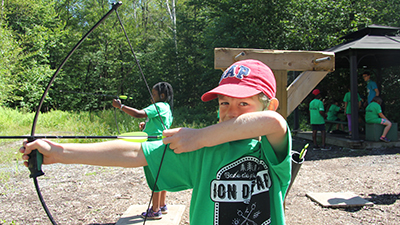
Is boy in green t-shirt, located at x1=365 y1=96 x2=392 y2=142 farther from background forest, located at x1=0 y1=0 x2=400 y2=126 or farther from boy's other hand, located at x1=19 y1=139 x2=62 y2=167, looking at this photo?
boy's other hand, located at x1=19 y1=139 x2=62 y2=167

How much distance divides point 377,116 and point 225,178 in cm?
747

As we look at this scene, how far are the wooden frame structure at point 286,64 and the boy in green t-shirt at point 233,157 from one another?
139cm

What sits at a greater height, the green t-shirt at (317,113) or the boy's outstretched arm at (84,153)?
the boy's outstretched arm at (84,153)

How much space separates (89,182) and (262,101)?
4.27m

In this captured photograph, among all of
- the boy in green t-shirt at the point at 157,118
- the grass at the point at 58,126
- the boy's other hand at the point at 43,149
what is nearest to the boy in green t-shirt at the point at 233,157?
the boy's other hand at the point at 43,149

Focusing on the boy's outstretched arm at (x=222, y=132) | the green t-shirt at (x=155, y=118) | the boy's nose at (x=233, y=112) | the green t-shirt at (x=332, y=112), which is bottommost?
the green t-shirt at (x=332, y=112)

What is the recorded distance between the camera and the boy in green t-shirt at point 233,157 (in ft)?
3.64

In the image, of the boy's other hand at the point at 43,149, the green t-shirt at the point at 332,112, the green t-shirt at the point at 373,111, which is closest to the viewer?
the boy's other hand at the point at 43,149

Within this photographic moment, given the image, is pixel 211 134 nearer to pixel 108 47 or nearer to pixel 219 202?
pixel 219 202

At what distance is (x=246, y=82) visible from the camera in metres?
1.23

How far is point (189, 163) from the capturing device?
1221 millimetres

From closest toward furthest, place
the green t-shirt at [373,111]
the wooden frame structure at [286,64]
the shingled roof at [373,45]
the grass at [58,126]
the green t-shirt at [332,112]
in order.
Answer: the wooden frame structure at [286,64], the shingled roof at [373,45], the green t-shirt at [373,111], the grass at [58,126], the green t-shirt at [332,112]

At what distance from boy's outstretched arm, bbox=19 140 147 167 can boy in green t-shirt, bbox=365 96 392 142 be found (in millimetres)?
7667

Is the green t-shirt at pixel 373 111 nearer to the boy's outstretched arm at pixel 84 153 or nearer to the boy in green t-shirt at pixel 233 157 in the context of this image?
the boy in green t-shirt at pixel 233 157
